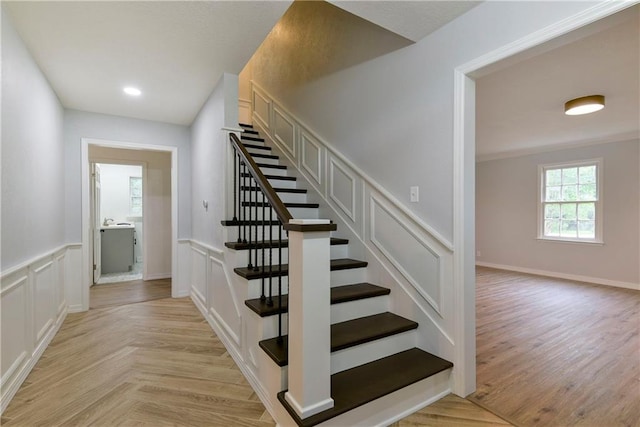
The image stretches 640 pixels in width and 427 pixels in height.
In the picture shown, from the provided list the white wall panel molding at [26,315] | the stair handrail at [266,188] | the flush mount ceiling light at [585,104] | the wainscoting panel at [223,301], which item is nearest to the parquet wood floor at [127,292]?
the white wall panel molding at [26,315]

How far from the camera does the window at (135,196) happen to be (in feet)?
22.4

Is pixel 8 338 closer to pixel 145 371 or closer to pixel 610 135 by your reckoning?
pixel 145 371

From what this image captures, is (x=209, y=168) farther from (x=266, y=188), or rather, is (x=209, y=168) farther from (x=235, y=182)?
(x=266, y=188)

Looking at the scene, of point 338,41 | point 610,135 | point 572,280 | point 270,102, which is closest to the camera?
point 338,41

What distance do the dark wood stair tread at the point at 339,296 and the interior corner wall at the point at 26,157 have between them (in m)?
1.51

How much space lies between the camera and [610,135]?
4.82m

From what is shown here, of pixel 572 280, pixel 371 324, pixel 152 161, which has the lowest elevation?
pixel 572 280

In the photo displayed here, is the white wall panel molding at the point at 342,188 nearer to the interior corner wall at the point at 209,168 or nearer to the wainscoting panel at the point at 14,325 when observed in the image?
the interior corner wall at the point at 209,168

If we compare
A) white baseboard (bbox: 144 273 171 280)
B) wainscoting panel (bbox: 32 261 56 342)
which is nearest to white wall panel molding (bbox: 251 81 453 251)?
wainscoting panel (bbox: 32 261 56 342)

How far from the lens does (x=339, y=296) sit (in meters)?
2.12

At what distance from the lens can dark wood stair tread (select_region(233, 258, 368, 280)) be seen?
201 cm

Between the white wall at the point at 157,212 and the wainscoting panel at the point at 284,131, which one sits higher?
the wainscoting panel at the point at 284,131

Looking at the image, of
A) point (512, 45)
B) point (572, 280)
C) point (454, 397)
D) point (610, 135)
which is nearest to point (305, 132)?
point (512, 45)

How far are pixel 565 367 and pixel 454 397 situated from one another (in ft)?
3.64
